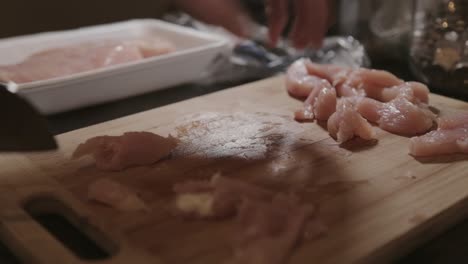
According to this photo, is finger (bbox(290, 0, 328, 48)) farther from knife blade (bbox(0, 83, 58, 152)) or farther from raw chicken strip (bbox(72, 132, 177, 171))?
knife blade (bbox(0, 83, 58, 152))

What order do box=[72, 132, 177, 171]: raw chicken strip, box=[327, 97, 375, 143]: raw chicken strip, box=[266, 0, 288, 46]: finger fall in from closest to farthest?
box=[72, 132, 177, 171]: raw chicken strip < box=[327, 97, 375, 143]: raw chicken strip < box=[266, 0, 288, 46]: finger

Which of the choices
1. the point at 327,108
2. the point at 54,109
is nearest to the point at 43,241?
the point at 54,109

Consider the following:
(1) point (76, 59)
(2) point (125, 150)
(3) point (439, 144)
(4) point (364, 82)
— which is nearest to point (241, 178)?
(2) point (125, 150)

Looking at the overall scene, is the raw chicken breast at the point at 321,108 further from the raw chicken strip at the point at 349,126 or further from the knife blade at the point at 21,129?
the knife blade at the point at 21,129

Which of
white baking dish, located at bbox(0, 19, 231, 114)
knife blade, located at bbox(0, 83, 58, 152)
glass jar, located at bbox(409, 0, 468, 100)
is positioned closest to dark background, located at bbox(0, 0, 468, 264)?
white baking dish, located at bbox(0, 19, 231, 114)

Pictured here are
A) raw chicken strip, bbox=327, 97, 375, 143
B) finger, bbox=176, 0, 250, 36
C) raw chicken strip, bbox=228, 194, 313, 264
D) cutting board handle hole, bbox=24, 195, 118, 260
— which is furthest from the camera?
finger, bbox=176, 0, 250, 36

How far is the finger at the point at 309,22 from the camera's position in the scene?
6.74 ft

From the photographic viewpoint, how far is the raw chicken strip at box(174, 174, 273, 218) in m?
1.06

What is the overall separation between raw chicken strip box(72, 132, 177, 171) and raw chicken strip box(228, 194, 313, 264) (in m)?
0.34

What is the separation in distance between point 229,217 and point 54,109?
0.83m

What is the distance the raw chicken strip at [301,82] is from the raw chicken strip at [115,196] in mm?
744

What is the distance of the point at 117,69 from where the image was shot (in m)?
1.68

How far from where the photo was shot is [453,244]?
1.10 metres

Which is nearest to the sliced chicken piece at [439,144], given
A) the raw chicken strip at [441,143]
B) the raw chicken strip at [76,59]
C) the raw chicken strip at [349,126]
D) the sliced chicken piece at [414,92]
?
the raw chicken strip at [441,143]
